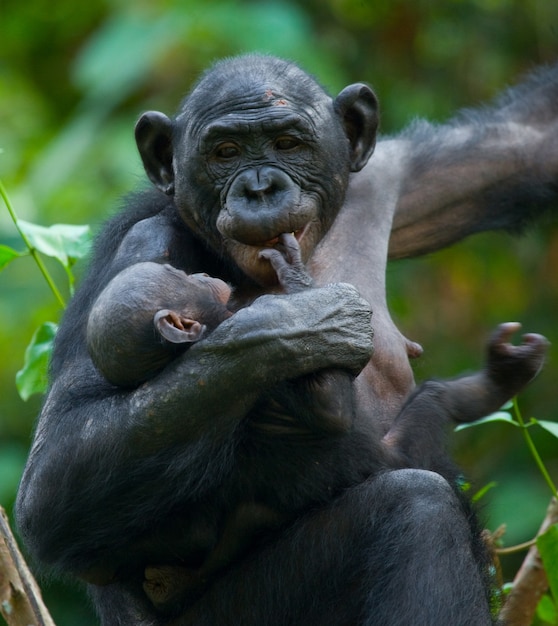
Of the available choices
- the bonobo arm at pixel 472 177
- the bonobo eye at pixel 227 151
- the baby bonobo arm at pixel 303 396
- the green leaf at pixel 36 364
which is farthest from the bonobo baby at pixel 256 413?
the bonobo arm at pixel 472 177

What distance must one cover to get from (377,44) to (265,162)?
5.96 meters

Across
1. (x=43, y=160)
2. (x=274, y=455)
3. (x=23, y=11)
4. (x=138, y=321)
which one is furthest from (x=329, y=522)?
(x=23, y=11)

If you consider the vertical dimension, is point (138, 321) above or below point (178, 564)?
above

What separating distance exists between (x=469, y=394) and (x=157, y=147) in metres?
1.57

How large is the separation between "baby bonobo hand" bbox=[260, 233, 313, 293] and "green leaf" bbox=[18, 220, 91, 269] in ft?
4.09

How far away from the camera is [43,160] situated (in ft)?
32.2

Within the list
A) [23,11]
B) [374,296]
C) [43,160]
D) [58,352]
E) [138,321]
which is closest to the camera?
[138,321]

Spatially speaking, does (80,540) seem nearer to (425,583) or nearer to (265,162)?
(425,583)

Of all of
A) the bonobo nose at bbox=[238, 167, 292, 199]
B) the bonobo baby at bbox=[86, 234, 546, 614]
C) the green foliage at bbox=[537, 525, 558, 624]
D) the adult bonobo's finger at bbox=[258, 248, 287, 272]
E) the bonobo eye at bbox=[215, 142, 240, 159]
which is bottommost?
the green foliage at bbox=[537, 525, 558, 624]

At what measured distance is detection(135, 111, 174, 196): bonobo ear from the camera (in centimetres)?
479

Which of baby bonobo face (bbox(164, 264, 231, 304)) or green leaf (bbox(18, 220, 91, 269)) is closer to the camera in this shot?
baby bonobo face (bbox(164, 264, 231, 304))

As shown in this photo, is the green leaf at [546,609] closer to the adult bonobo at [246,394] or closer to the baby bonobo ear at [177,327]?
the adult bonobo at [246,394]

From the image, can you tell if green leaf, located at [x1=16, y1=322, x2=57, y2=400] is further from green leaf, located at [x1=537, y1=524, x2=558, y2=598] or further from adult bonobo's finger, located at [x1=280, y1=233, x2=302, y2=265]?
green leaf, located at [x1=537, y1=524, x2=558, y2=598]

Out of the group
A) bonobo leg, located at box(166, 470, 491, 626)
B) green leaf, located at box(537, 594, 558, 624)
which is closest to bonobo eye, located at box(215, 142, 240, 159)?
Result: bonobo leg, located at box(166, 470, 491, 626)
